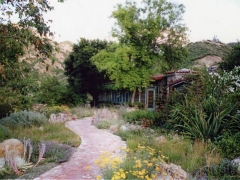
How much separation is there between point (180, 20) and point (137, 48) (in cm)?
537

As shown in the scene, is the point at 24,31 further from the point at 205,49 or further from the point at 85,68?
the point at 205,49

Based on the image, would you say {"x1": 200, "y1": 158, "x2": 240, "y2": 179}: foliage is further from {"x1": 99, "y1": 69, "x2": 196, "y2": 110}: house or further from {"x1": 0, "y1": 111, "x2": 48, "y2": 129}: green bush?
{"x1": 99, "y1": 69, "x2": 196, "y2": 110}: house

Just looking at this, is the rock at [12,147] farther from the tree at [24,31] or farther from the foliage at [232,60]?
the foliage at [232,60]

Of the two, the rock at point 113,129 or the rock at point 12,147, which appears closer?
the rock at point 12,147

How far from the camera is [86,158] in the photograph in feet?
22.2

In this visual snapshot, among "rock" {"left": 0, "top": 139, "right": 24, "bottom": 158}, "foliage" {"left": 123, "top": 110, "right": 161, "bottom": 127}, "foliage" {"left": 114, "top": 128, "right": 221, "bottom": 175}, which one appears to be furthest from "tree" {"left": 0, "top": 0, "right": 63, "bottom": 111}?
"foliage" {"left": 123, "top": 110, "right": 161, "bottom": 127}

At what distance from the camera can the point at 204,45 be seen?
46.9 metres

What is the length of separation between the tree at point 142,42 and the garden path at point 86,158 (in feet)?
40.4

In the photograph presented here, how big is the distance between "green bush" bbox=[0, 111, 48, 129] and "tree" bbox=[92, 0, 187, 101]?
399 inches

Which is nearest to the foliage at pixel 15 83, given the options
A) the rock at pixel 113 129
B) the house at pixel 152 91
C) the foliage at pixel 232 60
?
the rock at pixel 113 129

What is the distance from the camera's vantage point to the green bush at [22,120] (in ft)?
38.6

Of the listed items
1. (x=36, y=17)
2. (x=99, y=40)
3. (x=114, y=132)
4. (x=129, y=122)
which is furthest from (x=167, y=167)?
(x=99, y=40)

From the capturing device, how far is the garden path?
17.6 feet

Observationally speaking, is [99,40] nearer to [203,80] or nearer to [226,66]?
[226,66]
